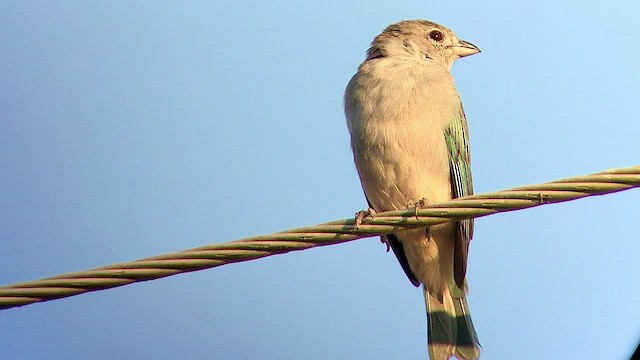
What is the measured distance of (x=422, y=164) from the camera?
17.4ft

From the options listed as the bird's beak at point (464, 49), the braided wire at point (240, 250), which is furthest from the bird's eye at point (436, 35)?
the braided wire at point (240, 250)

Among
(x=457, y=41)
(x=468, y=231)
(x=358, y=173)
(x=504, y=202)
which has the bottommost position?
(x=504, y=202)

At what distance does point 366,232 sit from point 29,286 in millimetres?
1325

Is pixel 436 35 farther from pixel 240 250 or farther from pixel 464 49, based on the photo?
pixel 240 250

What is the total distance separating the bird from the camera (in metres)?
5.27

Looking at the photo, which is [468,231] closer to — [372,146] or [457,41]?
[372,146]

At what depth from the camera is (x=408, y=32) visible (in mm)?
6480

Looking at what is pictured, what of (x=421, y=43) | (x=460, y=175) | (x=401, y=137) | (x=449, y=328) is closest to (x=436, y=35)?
(x=421, y=43)

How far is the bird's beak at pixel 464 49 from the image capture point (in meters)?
6.61

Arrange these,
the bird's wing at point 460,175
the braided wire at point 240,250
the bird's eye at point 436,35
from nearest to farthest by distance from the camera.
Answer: the braided wire at point 240,250 < the bird's wing at point 460,175 < the bird's eye at point 436,35

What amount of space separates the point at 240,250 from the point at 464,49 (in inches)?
147

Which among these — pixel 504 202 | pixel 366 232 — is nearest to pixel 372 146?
pixel 366 232

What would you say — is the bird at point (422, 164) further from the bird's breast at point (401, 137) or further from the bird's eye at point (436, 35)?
the bird's eye at point (436, 35)

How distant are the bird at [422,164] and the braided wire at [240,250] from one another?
1.82 m
